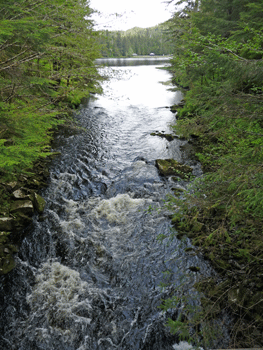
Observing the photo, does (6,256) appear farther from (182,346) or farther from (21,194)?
(182,346)

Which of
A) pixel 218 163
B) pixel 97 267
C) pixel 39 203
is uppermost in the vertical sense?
pixel 218 163

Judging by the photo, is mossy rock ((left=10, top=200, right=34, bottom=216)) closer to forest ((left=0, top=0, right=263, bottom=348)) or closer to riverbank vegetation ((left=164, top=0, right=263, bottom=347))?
forest ((left=0, top=0, right=263, bottom=348))

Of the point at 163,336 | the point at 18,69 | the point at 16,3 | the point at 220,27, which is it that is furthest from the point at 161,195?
the point at 220,27

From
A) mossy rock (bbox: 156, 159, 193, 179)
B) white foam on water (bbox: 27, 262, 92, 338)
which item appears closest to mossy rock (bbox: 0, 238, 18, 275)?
white foam on water (bbox: 27, 262, 92, 338)

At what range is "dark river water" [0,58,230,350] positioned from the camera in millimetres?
4617

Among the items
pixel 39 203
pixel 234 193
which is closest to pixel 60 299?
pixel 39 203

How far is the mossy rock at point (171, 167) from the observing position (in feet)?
34.1

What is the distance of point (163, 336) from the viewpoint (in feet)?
14.9

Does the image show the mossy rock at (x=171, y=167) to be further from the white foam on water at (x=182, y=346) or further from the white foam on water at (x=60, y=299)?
the white foam on water at (x=182, y=346)

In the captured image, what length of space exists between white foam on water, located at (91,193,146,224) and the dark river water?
4 cm

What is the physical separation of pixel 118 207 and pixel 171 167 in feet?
12.2

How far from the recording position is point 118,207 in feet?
28.2

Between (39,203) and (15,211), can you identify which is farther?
(39,203)

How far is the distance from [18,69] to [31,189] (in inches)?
181
